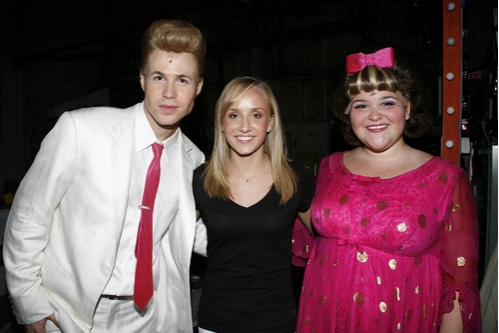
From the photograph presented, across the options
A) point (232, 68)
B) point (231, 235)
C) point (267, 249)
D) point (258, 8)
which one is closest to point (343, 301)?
point (267, 249)

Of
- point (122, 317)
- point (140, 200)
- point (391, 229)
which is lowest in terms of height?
point (122, 317)

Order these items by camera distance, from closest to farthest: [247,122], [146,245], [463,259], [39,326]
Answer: [463,259], [39,326], [146,245], [247,122]

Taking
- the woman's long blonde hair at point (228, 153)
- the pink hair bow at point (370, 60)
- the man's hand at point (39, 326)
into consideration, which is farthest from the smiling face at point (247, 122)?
the man's hand at point (39, 326)

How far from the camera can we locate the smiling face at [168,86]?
1749 millimetres

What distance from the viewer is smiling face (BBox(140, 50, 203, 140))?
5.74 feet

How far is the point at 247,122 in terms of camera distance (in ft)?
6.03

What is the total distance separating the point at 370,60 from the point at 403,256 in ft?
2.81

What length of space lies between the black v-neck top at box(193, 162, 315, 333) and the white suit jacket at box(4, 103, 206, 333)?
0.45m

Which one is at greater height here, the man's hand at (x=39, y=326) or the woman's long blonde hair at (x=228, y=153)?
the woman's long blonde hair at (x=228, y=153)

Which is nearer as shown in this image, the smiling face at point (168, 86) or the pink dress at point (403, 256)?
Answer: the pink dress at point (403, 256)

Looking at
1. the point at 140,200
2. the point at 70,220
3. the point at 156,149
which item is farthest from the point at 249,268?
the point at 70,220

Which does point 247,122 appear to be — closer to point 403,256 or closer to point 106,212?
point 106,212

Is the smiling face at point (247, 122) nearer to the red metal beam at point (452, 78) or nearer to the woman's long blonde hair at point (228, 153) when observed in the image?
the woman's long blonde hair at point (228, 153)

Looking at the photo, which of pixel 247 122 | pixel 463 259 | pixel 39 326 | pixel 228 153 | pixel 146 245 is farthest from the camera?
pixel 228 153
